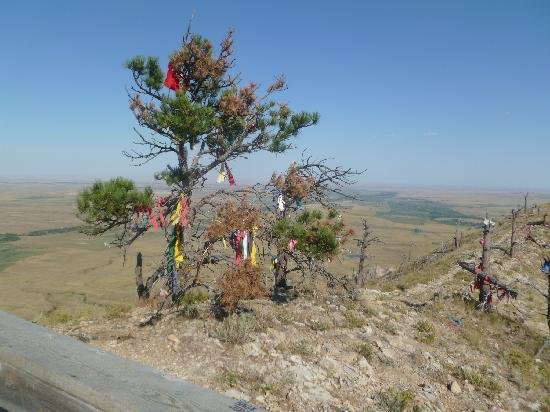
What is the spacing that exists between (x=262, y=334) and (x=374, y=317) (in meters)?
4.87

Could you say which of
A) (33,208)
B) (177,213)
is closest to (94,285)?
(177,213)

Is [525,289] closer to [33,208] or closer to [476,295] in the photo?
[476,295]

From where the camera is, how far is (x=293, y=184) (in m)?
12.6

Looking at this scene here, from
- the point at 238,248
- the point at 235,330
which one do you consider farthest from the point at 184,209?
the point at 235,330

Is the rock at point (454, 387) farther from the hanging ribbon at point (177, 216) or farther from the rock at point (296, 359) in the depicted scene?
the hanging ribbon at point (177, 216)

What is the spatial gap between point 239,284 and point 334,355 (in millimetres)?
2414

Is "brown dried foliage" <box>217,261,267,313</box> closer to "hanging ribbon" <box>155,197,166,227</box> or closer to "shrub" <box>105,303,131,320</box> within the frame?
"hanging ribbon" <box>155,197,166,227</box>

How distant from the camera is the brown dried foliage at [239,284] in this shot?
8.81 m

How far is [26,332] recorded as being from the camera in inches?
84.7

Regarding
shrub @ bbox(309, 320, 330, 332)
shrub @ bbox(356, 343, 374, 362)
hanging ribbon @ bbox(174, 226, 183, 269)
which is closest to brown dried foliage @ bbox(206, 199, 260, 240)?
hanging ribbon @ bbox(174, 226, 183, 269)

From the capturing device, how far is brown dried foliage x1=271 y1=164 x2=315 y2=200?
12.6 metres

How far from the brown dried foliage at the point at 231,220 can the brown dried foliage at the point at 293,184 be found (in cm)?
290

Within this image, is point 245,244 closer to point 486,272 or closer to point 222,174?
point 222,174

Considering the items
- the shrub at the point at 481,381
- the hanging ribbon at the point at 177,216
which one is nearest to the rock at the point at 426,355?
the shrub at the point at 481,381
